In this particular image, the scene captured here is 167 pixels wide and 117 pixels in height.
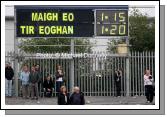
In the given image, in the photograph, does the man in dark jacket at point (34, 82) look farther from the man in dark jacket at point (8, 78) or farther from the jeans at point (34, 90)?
the man in dark jacket at point (8, 78)

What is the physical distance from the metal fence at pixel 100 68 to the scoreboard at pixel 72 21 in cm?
121

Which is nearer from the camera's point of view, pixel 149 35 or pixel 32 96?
pixel 32 96

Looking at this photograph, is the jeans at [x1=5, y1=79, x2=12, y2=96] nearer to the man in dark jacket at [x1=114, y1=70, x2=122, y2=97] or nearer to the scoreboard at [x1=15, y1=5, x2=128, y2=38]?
the scoreboard at [x1=15, y1=5, x2=128, y2=38]

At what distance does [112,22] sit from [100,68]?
2.32 metres

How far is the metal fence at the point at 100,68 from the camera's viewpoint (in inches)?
1124

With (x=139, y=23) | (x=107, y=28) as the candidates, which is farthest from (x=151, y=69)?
(x=139, y=23)

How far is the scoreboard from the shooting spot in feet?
90.9

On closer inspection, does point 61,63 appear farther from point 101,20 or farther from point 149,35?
point 149,35

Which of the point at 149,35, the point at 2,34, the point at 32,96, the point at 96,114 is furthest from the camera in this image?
the point at 149,35

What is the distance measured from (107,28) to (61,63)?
279 cm

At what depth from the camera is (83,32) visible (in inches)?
1102

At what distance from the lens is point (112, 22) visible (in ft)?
91.9

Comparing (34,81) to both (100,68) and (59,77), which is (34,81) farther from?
(100,68)

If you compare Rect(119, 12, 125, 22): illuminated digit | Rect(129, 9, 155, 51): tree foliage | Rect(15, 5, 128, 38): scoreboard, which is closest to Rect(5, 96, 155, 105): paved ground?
Rect(15, 5, 128, 38): scoreboard
